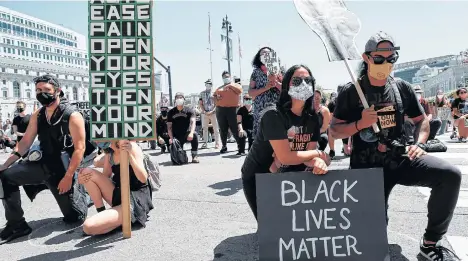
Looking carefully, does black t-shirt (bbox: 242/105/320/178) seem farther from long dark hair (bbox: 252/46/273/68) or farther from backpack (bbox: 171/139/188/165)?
backpack (bbox: 171/139/188/165)

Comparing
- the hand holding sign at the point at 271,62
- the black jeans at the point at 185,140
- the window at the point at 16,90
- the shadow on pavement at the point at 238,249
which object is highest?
the window at the point at 16,90

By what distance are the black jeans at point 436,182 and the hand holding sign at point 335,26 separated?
1.30ft

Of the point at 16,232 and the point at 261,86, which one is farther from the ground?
the point at 261,86

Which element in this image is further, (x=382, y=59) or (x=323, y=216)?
(x=382, y=59)

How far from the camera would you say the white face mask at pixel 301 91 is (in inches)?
134

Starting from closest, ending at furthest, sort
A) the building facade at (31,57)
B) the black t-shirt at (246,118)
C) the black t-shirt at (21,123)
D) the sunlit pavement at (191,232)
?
1. the sunlit pavement at (191,232)
2. the black t-shirt at (21,123)
3. the black t-shirt at (246,118)
4. the building facade at (31,57)

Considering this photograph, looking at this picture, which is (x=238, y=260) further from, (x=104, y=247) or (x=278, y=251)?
(x=104, y=247)

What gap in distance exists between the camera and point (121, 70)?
13.5 ft

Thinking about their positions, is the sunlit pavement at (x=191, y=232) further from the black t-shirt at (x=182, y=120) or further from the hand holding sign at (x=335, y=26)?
the black t-shirt at (x=182, y=120)

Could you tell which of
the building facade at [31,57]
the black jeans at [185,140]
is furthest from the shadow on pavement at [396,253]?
the building facade at [31,57]

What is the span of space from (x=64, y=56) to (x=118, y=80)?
155 m

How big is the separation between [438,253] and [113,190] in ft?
10.6

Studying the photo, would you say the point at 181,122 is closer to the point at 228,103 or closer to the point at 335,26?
the point at 228,103

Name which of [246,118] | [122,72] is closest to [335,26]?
[122,72]
